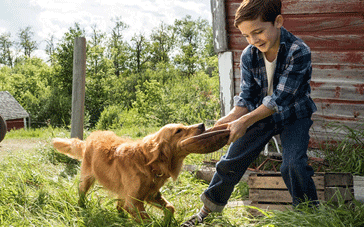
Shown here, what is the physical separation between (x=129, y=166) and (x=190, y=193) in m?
1.26

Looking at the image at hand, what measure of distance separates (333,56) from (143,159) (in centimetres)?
332

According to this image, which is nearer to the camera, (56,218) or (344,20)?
(56,218)

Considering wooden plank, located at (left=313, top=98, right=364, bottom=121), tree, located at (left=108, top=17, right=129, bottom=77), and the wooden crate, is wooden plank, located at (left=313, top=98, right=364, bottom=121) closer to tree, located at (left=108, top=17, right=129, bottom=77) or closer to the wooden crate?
the wooden crate

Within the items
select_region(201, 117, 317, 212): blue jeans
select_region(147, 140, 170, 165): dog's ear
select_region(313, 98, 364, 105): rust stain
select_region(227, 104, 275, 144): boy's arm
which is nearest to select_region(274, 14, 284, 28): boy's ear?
select_region(227, 104, 275, 144): boy's arm

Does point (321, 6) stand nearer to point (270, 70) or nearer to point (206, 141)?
point (270, 70)

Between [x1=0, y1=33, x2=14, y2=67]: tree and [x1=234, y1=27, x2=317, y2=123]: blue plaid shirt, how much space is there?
112 ft

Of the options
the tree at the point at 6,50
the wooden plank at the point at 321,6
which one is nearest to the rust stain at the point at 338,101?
the wooden plank at the point at 321,6

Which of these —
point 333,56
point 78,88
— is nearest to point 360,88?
point 333,56

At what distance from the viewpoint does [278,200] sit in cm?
315

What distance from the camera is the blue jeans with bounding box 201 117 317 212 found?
251cm

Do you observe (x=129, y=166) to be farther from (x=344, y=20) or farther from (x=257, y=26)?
(x=344, y=20)

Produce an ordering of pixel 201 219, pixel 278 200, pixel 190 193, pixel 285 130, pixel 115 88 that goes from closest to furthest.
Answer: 1. pixel 285 130
2. pixel 201 219
3. pixel 278 200
4. pixel 190 193
5. pixel 115 88

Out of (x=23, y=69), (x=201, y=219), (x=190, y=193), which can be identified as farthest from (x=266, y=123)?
(x=23, y=69)

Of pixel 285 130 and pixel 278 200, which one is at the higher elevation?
pixel 285 130
